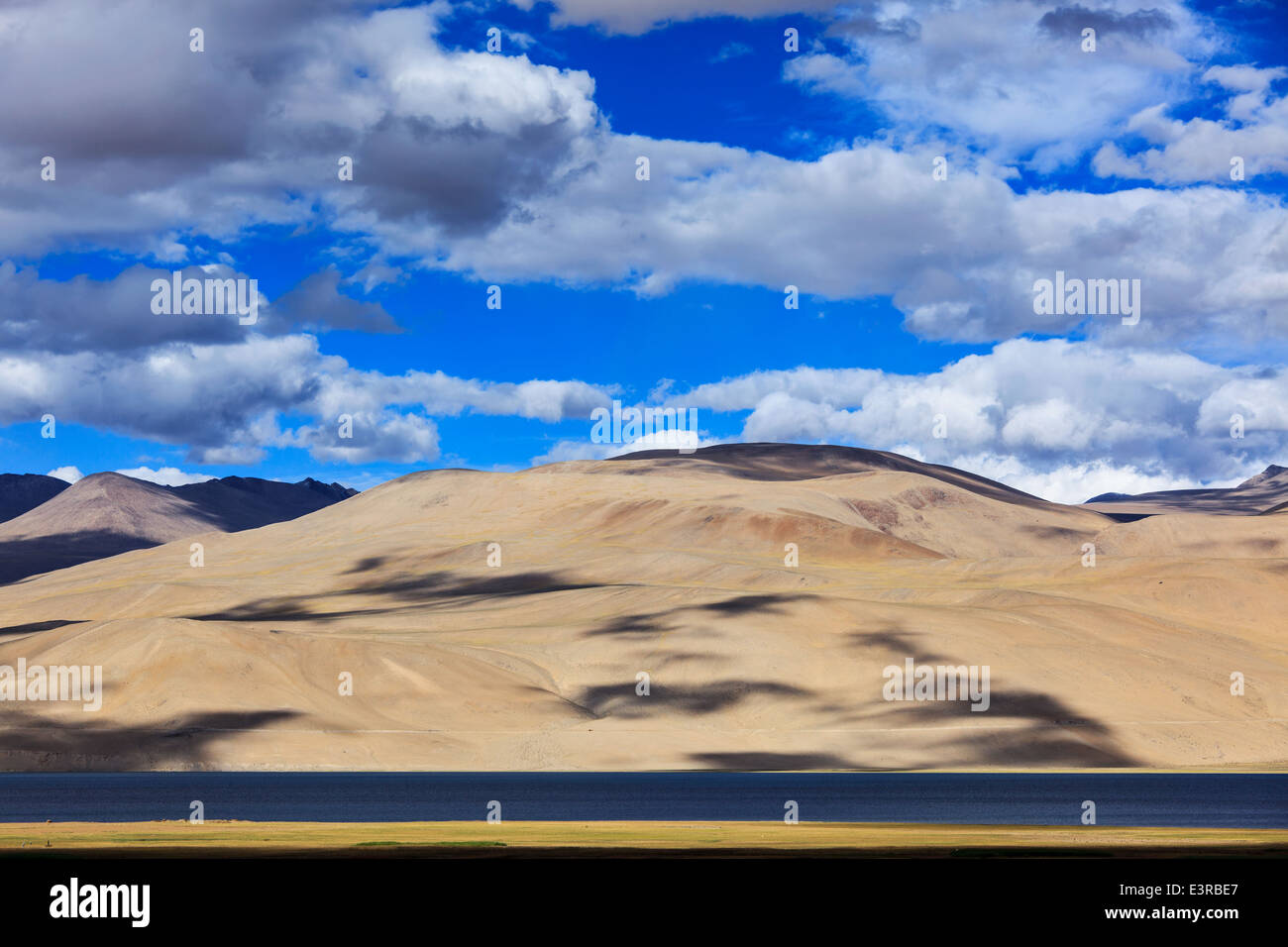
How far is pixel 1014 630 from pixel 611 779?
2424 inches

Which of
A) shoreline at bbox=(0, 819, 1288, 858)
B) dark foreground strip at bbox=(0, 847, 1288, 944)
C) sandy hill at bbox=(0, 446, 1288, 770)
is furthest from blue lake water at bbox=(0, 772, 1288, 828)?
dark foreground strip at bbox=(0, 847, 1288, 944)

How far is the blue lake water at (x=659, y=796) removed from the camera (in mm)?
80625

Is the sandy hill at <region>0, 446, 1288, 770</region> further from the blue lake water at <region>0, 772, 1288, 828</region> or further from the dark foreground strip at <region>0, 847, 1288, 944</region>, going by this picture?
the dark foreground strip at <region>0, 847, 1288, 944</region>

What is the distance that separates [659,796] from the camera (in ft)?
346

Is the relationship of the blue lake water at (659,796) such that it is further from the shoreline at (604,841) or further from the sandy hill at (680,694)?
the shoreline at (604,841)

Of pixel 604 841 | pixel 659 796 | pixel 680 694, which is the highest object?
pixel 680 694

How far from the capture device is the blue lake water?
8062 cm

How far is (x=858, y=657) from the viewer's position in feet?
562
